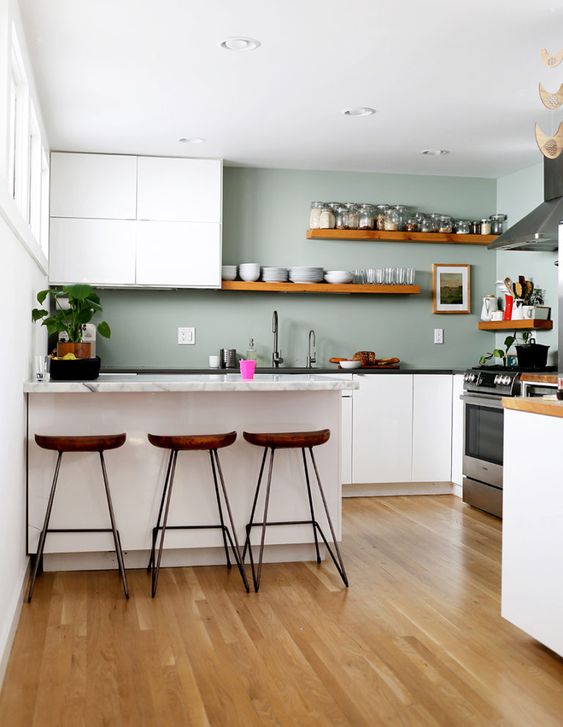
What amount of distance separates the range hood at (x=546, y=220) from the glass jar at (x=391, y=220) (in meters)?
0.96

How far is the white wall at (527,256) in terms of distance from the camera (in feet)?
18.6

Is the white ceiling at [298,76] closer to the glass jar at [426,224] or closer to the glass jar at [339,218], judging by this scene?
the glass jar at [339,218]

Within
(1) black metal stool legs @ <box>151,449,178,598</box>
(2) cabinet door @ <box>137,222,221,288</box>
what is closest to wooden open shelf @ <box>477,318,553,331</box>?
(2) cabinet door @ <box>137,222,221,288</box>

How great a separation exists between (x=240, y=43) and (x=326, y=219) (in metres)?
2.51

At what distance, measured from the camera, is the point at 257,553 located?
3922mm

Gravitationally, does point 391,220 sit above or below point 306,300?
above

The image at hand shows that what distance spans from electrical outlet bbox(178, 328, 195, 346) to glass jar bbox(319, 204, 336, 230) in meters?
1.27

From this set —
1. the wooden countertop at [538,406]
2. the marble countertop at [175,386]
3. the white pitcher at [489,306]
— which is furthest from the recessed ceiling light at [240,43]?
the white pitcher at [489,306]

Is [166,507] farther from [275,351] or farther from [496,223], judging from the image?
[496,223]

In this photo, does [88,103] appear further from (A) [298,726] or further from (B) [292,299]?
(A) [298,726]

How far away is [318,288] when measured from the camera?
5.96m

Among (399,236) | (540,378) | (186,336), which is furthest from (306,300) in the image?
(540,378)

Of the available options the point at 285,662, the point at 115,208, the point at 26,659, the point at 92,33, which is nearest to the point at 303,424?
the point at 285,662

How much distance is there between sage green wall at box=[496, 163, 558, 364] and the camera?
5.67 m
